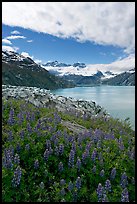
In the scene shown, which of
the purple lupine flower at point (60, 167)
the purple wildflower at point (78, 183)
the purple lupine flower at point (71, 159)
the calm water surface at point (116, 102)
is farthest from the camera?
the calm water surface at point (116, 102)

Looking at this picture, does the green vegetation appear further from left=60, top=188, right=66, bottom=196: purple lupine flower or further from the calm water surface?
the calm water surface

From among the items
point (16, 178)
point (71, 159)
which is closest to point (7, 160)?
point (16, 178)

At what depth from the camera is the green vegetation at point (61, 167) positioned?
14.5 ft

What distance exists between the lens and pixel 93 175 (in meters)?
5.04

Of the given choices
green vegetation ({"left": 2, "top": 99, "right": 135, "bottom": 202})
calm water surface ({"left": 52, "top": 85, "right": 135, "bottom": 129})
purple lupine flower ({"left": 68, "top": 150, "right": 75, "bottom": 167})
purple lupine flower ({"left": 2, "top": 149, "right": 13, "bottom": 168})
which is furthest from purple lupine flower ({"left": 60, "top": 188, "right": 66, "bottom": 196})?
calm water surface ({"left": 52, "top": 85, "right": 135, "bottom": 129})

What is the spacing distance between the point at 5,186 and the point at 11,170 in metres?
0.30

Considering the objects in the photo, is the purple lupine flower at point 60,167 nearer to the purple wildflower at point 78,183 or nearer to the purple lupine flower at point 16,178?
the purple wildflower at point 78,183

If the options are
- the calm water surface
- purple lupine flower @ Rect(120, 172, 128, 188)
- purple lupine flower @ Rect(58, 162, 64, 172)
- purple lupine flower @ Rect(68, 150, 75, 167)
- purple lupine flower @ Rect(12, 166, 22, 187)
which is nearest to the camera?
purple lupine flower @ Rect(12, 166, 22, 187)

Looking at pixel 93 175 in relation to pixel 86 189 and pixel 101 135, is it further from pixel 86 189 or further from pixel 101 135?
pixel 101 135

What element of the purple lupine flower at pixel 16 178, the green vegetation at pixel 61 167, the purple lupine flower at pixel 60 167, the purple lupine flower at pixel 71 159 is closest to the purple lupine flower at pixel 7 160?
the green vegetation at pixel 61 167

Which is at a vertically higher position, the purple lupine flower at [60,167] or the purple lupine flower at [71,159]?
the purple lupine flower at [71,159]

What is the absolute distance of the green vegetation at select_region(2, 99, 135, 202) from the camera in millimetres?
4418

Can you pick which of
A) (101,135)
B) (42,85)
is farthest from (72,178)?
(42,85)

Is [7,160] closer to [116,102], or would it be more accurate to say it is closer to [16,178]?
[16,178]
